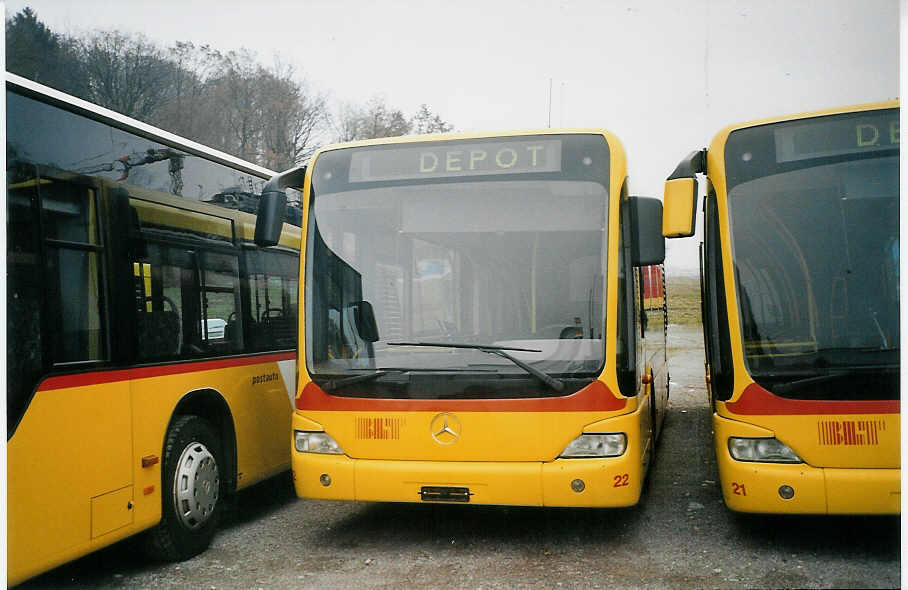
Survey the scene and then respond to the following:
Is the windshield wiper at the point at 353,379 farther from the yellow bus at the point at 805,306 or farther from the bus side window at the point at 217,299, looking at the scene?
the yellow bus at the point at 805,306

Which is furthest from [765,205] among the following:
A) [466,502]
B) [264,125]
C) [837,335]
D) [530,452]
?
[264,125]

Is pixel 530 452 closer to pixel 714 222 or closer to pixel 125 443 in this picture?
pixel 714 222

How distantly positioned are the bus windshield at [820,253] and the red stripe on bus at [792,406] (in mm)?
45

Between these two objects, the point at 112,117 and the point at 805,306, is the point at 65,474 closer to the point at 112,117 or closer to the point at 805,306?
the point at 112,117

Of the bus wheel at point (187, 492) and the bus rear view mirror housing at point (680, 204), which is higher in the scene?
the bus rear view mirror housing at point (680, 204)

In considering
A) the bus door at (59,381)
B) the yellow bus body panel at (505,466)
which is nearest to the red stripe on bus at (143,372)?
the bus door at (59,381)

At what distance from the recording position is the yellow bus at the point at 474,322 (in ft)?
18.4

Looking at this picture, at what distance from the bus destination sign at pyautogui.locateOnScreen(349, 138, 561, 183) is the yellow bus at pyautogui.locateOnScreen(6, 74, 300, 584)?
1333mm

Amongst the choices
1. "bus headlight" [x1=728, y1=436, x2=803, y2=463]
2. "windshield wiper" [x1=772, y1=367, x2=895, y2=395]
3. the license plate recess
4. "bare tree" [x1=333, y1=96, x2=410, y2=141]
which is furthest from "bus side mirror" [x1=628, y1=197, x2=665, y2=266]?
"bare tree" [x1=333, y1=96, x2=410, y2=141]

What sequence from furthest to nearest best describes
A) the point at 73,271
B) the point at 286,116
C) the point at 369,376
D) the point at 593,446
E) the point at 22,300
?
the point at 286,116
the point at 369,376
the point at 593,446
the point at 73,271
the point at 22,300

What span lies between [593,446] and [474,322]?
3.63 feet

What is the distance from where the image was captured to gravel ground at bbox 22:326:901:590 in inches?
208

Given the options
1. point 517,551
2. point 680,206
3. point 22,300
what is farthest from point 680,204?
point 22,300

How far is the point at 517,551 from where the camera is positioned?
5.93 m
